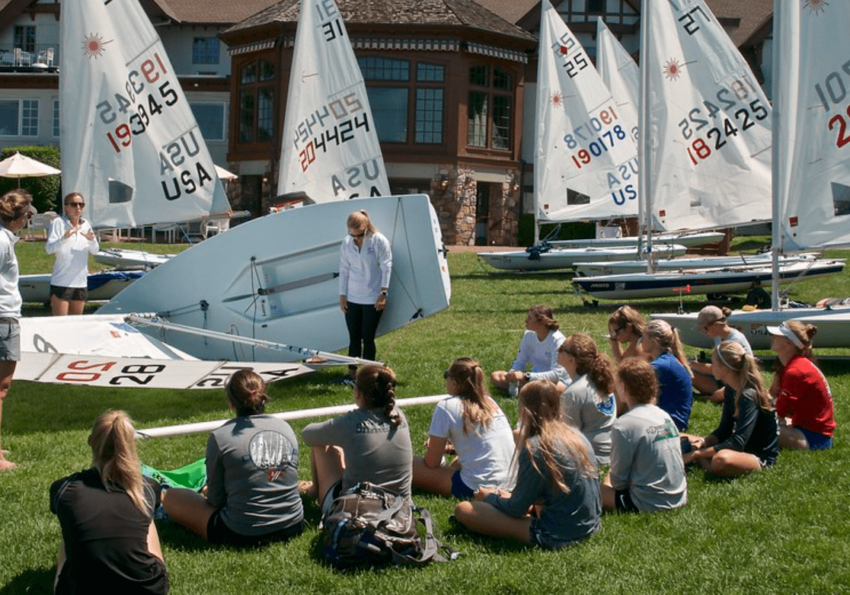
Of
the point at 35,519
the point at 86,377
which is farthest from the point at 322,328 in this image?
the point at 35,519

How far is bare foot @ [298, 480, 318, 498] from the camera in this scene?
7.05m

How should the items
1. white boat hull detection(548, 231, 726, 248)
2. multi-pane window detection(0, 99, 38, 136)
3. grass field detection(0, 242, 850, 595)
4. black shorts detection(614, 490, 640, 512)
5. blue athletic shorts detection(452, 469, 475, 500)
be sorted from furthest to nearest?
multi-pane window detection(0, 99, 38, 136) → white boat hull detection(548, 231, 726, 248) → blue athletic shorts detection(452, 469, 475, 500) → black shorts detection(614, 490, 640, 512) → grass field detection(0, 242, 850, 595)

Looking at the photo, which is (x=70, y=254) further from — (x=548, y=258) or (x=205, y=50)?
(x=205, y=50)

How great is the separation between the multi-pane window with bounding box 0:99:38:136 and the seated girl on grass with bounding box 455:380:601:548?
38888 mm

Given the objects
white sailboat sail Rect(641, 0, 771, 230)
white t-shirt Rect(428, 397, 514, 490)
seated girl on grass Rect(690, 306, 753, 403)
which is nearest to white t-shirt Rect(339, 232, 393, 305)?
seated girl on grass Rect(690, 306, 753, 403)

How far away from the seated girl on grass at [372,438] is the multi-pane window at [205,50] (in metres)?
38.5

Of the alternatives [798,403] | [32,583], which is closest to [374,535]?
[32,583]

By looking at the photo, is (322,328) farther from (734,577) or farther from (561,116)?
(561,116)

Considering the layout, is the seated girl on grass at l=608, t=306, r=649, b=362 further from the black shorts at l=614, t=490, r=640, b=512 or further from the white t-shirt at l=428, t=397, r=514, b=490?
the white t-shirt at l=428, t=397, r=514, b=490

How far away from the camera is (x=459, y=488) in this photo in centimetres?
723

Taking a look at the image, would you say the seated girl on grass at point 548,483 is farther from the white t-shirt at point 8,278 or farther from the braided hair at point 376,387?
the white t-shirt at point 8,278

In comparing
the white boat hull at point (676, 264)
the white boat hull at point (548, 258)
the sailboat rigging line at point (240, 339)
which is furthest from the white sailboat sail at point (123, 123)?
the white boat hull at point (548, 258)

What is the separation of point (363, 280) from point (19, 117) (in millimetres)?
34281

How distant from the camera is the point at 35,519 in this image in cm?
672
